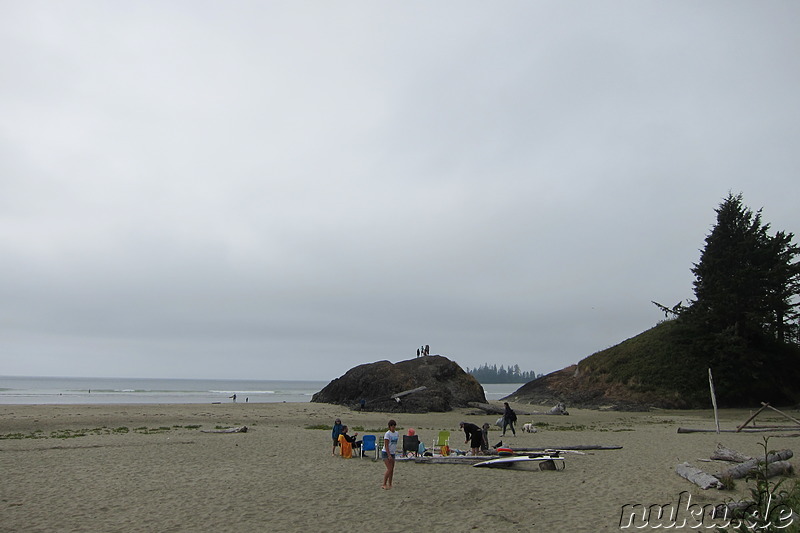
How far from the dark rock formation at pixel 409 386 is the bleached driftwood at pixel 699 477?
25379mm

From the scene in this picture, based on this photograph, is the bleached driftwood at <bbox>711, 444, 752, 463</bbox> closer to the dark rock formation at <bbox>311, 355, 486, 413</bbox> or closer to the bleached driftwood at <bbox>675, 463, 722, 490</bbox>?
the bleached driftwood at <bbox>675, 463, 722, 490</bbox>

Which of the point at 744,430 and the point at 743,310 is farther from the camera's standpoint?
the point at 743,310

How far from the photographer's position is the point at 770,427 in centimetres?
2441

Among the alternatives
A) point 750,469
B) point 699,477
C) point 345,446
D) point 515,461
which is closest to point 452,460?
point 515,461

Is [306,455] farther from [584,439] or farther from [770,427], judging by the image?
[770,427]

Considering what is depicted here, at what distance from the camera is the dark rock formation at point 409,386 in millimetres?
38688

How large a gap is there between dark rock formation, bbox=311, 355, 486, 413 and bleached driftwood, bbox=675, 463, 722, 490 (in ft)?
83.3

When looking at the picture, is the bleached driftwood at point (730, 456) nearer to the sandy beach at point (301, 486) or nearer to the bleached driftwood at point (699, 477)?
the sandy beach at point (301, 486)

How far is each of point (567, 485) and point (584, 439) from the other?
10.4 m

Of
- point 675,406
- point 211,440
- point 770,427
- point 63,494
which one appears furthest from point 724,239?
point 63,494

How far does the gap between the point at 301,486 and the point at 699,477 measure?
8.67 m

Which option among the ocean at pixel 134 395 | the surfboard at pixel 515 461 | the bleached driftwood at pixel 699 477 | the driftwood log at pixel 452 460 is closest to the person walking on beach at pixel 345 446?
the driftwood log at pixel 452 460

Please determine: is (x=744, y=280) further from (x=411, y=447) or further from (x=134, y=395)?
(x=134, y=395)

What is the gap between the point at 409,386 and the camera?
135 ft
